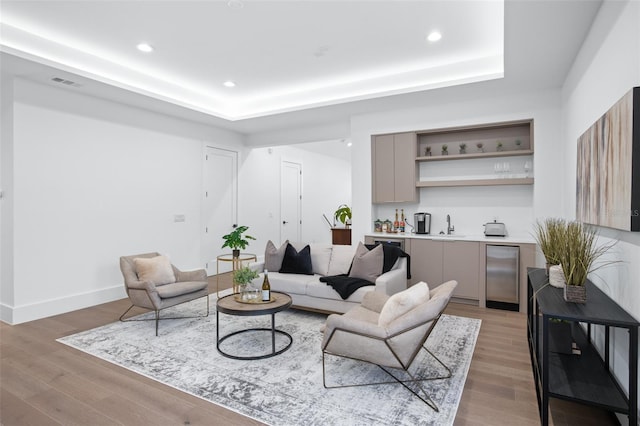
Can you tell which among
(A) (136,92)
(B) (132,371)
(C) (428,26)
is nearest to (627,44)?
(C) (428,26)

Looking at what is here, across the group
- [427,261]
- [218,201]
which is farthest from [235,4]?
[218,201]

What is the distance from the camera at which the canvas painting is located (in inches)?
77.3

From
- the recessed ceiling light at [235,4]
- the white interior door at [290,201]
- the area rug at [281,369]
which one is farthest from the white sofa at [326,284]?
the white interior door at [290,201]

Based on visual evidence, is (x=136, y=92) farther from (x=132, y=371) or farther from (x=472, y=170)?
(x=472, y=170)

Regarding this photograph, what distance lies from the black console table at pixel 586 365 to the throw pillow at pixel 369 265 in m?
1.80

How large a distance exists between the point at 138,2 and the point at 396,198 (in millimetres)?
4072

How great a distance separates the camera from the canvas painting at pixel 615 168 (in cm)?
196

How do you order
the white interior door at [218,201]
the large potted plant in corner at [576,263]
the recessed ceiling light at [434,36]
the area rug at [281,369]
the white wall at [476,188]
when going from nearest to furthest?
the large potted plant in corner at [576,263] < the area rug at [281,369] < the recessed ceiling light at [434,36] < the white wall at [476,188] < the white interior door at [218,201]

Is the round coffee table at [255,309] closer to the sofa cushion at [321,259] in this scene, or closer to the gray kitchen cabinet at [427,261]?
the sofa cushion at [321,259]

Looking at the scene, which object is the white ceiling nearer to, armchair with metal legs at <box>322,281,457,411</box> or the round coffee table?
armchair with metal legs at <box>322,281,457,411</box>

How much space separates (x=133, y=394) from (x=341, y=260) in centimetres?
268

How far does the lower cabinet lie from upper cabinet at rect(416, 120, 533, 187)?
3.09ft

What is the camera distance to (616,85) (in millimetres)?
2400

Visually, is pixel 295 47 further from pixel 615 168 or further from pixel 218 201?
pixel 218 201
